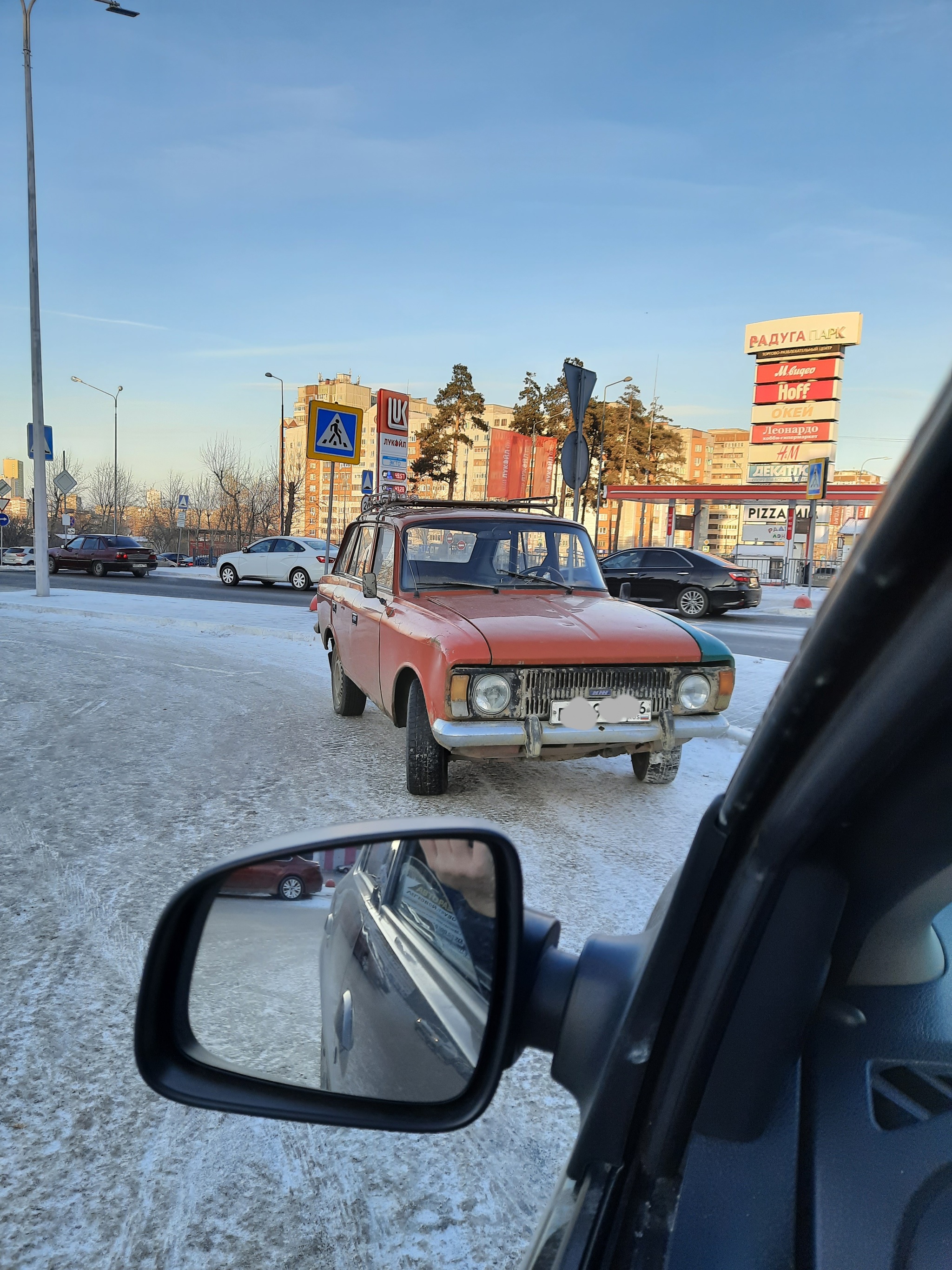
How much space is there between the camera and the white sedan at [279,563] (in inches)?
1029

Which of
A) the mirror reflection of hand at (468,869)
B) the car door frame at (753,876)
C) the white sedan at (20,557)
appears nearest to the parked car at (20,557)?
the white sedan at (20,557)

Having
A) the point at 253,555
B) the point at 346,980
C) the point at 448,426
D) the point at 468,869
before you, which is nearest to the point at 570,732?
the point at 346,980

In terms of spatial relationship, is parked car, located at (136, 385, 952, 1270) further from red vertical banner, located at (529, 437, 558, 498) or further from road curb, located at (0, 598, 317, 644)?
red vertical banner, located at (529, 437, 558, 498)

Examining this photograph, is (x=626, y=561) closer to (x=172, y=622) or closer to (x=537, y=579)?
(x=172, y=622)

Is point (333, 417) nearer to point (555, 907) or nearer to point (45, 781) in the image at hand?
point (45, 781)

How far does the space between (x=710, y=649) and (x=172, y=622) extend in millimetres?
11803

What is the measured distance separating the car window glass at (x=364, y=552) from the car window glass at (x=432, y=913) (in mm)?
5224

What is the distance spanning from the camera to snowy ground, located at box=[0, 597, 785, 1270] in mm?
1978

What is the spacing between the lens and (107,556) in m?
31.4

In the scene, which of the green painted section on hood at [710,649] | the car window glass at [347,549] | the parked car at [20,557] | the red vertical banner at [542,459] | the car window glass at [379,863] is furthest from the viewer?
the red vertical banner at [542,459]

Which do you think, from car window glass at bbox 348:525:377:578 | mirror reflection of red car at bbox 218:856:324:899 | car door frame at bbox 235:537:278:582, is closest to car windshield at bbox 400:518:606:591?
→ car window glass at bbox 348:525:377:578

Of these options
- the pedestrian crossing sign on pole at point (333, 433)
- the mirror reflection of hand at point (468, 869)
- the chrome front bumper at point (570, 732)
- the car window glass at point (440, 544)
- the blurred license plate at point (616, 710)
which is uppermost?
the pedestrian crossing sign on pole at point (333, 433)

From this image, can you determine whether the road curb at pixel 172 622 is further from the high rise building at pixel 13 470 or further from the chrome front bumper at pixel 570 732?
the high rise building at pixel 13 470

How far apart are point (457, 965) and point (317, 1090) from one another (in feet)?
0.75
